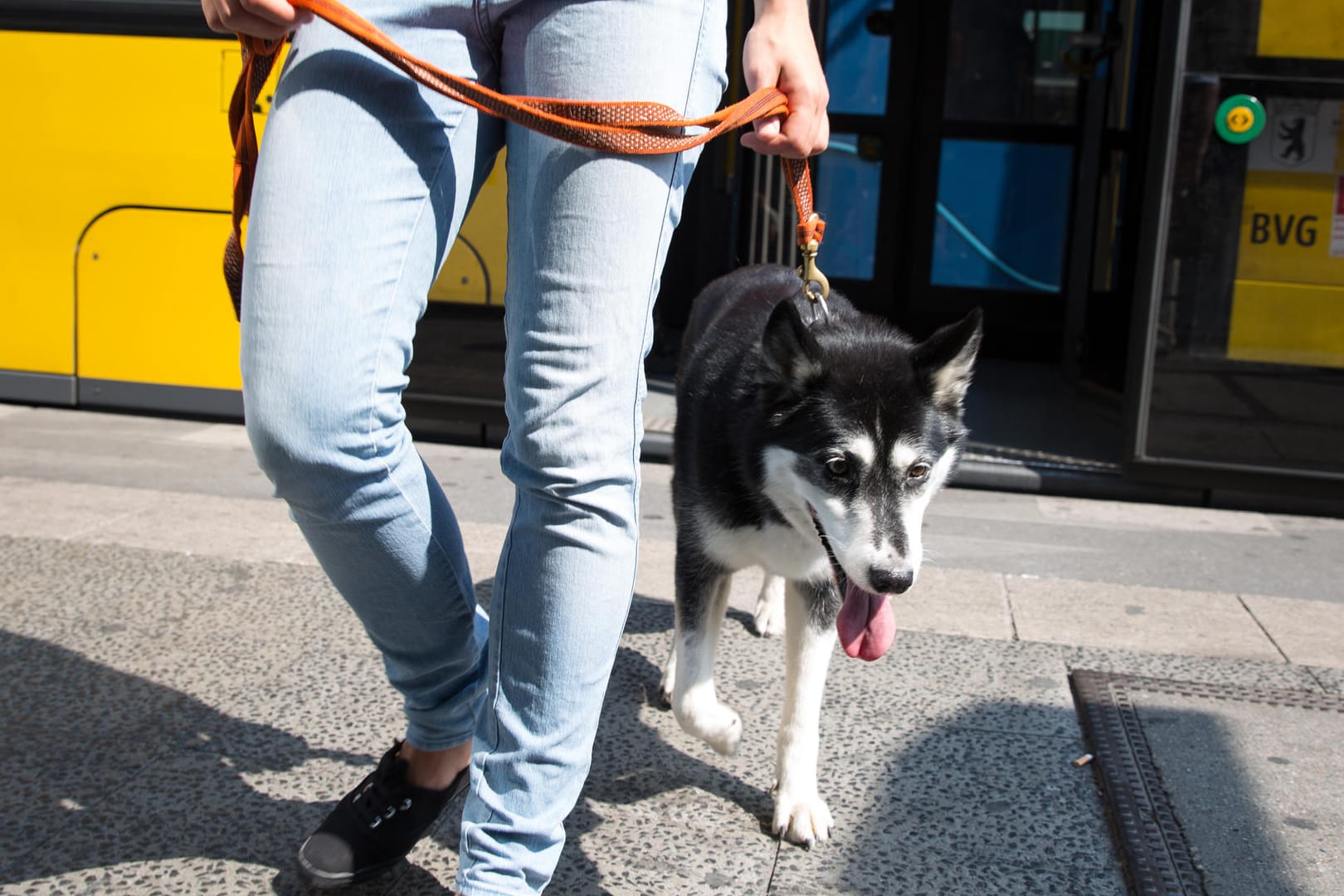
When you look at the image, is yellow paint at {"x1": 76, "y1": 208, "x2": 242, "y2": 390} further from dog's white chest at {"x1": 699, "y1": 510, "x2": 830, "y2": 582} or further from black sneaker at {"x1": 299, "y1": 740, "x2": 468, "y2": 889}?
black sneaker at {"x1": 299, "y1": 740, "x2": 468, "y2": 889}

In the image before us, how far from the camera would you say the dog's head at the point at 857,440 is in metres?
2.26

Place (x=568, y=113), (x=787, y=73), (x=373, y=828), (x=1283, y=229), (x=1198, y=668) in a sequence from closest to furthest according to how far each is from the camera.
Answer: (x=568, y=113) → (x=787, y=73) → (x=373, y=828) → (x=1198, y=668) → (x=1283, y=229)

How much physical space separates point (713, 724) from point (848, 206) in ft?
19.8

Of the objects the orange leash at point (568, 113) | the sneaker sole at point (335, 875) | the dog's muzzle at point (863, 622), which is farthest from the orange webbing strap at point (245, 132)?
the dog's muzzle at point (863, 622)

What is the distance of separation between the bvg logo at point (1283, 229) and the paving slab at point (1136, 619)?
1.58 m

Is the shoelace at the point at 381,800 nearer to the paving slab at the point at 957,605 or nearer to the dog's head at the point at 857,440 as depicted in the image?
the dog's head at the point at 857,440

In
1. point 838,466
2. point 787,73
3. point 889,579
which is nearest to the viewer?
point 787,73

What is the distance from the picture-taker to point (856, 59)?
7730 millimetres

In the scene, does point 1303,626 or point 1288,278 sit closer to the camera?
point 1303,626

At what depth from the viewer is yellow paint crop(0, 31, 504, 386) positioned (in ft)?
17.0

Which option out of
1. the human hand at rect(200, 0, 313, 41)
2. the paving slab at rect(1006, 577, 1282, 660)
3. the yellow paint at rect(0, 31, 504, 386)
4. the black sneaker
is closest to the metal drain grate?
the paving slab at rect(1006, 577, 1282, 660)

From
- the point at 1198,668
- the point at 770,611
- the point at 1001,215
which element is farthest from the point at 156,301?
the point at 1001,215

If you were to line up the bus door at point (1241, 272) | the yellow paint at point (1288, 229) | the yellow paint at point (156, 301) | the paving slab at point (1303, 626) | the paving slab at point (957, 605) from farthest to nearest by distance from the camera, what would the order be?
the yellow paint at point (156, 301)
the yellow paint at point (1288, 229)
the bus door at point (1241, 272)
the paving slab at point (957, 605)
the paving slab at point (1303, 626)

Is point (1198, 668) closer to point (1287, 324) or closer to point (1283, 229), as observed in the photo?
point (1287, 324)
